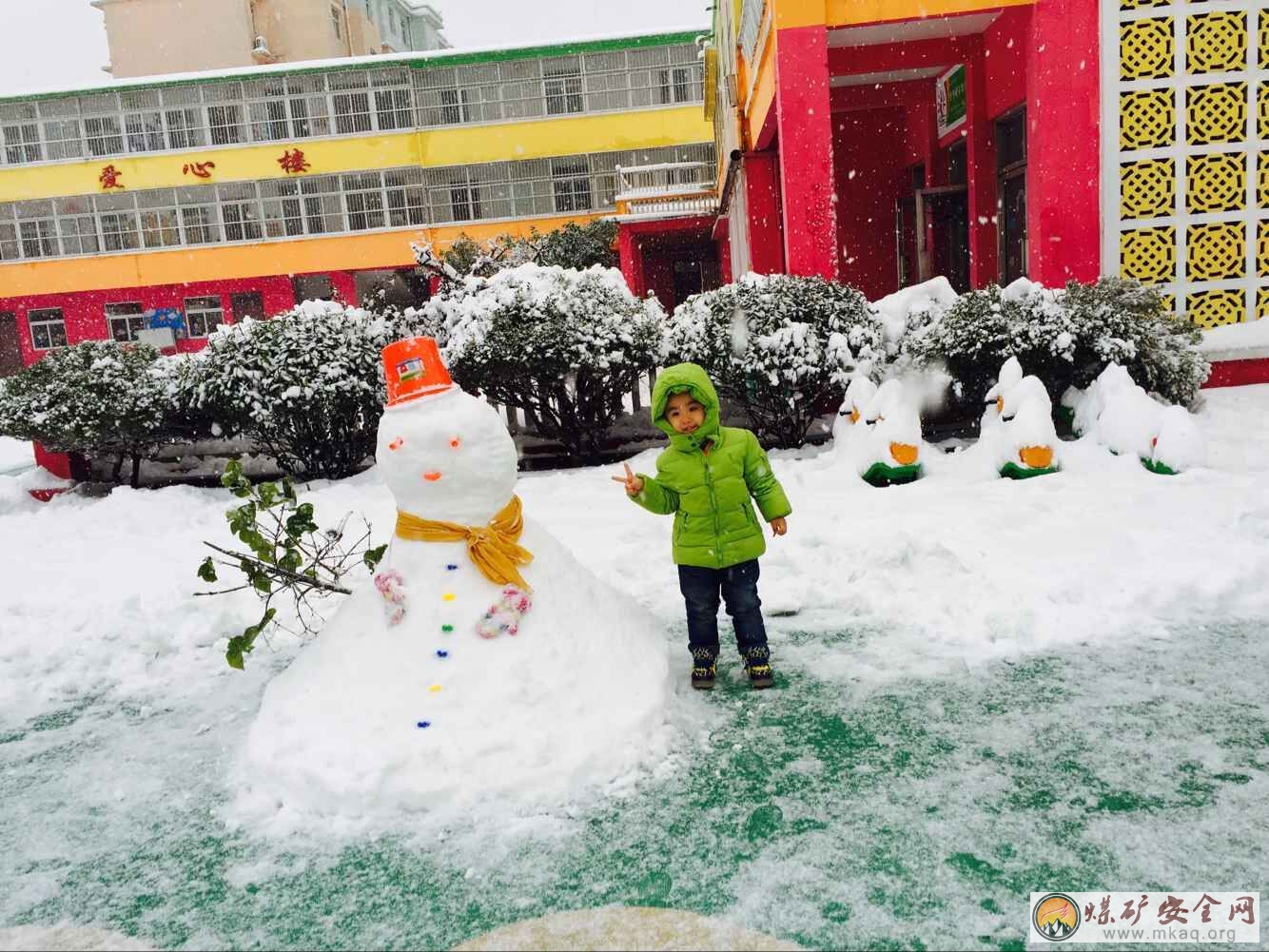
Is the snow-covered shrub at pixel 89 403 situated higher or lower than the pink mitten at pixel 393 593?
higher

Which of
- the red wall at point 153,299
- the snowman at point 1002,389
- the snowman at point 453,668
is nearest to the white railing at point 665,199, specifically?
the red wall at point 153,299

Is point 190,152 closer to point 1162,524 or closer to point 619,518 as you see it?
A: point 619,518

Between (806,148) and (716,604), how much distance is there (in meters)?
6.94

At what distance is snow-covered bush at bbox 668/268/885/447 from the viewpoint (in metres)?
7.82

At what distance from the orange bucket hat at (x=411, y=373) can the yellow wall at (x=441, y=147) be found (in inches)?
951

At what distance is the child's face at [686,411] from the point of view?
3637mm

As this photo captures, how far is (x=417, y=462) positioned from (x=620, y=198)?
19.8 meters

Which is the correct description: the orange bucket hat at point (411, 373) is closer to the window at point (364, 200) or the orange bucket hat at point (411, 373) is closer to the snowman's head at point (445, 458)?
the snowman's head at point (445, 458)

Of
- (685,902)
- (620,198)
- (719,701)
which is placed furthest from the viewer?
(620,198)

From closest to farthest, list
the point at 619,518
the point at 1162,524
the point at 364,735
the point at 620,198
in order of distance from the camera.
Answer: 1. the point at 364,735
2. the point at 1162,524
3. the point at 619,518
4. the point at 620,198

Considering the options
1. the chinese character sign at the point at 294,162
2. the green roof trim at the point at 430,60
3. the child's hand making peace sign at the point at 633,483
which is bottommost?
the child's hand making peace sign at the point at 633,483

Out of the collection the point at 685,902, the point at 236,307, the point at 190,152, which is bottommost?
the point at 685,902

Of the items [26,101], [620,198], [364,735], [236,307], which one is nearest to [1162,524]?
[364,735]

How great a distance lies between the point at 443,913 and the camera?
8.05ft
